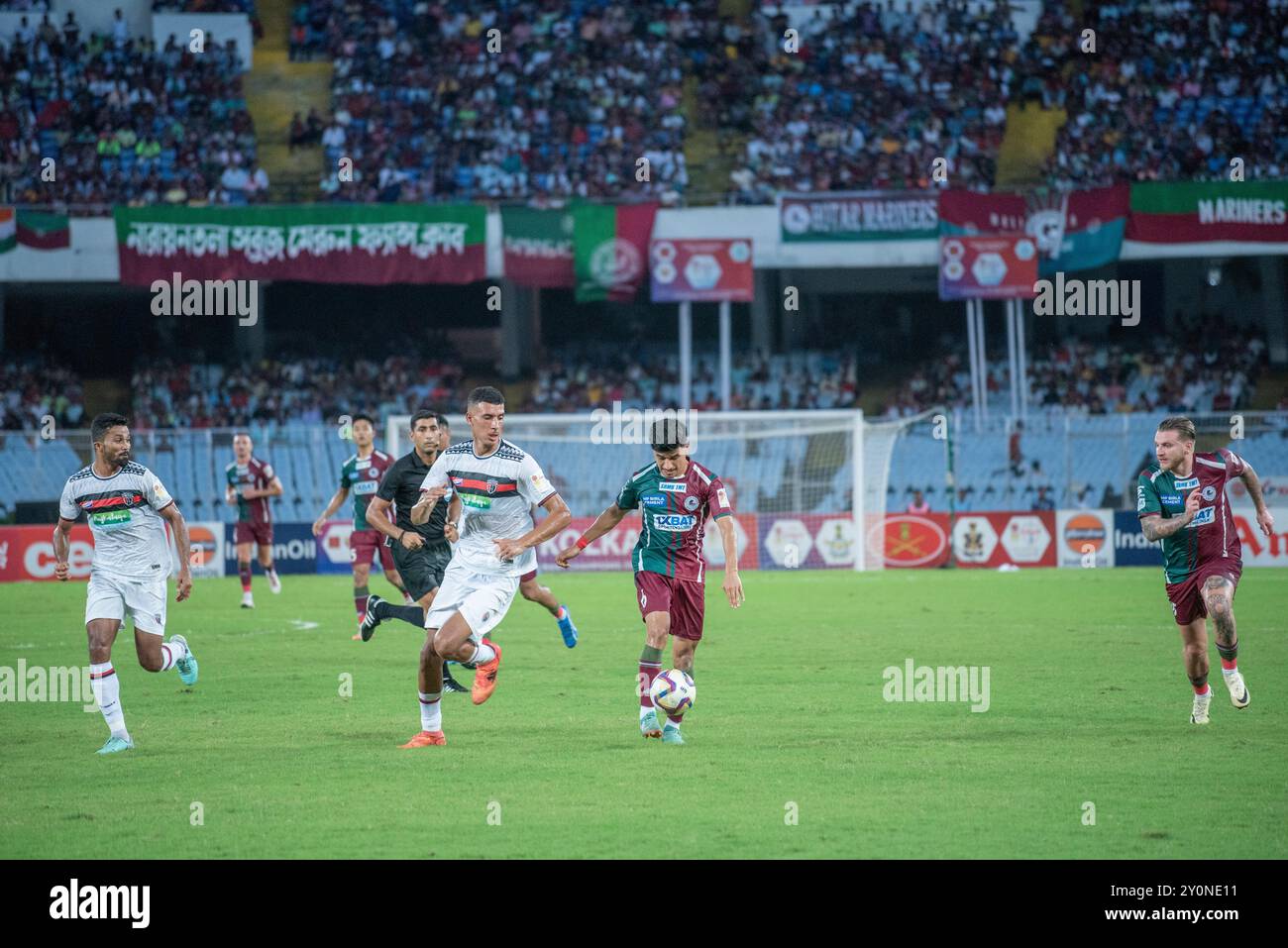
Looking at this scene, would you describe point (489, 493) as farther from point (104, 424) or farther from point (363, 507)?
point (363, 507)

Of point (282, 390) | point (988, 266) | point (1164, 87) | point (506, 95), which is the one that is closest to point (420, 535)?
point (988, 266)

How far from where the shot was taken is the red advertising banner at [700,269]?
36438 mm

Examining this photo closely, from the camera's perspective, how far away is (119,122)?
4088cm

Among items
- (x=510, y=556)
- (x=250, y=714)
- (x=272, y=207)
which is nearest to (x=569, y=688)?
(x=250, y=714)

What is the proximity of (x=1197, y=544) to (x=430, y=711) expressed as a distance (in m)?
5.61

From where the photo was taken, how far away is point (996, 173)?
4097cm

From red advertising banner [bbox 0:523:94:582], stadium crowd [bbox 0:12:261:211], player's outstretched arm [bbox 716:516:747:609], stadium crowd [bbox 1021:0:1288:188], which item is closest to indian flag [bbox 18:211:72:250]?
stadium crowd [bbox 0:12:261:211]

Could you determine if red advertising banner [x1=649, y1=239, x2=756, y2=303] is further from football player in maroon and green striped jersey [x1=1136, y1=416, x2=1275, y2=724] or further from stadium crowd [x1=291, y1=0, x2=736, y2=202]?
football player in maroon and green striped jersey [x1=1136, y1=416, x2=1275, y2=724]

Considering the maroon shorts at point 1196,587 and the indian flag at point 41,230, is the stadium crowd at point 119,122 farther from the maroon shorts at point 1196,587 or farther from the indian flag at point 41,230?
the maroon shorts at point 1196,587

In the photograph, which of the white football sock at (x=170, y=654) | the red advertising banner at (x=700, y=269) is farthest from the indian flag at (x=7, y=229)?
the white football sock at (x=170, y=654)

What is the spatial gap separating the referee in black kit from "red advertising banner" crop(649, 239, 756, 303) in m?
22.2

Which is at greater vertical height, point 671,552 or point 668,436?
point 668,436

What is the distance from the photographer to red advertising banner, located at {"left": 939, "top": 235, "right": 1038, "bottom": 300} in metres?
36.5

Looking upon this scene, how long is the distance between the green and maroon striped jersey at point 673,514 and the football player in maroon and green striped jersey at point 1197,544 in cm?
319
